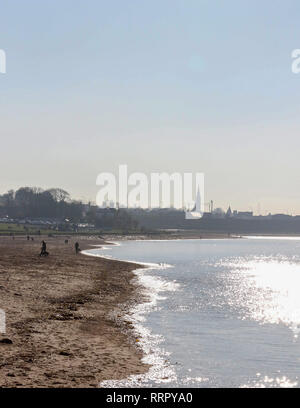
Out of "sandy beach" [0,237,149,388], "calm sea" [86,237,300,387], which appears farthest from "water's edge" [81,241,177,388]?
"sandy beach" [0,237,149,388]

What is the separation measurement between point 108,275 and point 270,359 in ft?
102

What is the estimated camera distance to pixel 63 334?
66.0 feet

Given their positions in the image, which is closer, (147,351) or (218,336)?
(147,351)

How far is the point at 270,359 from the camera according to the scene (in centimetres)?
1791

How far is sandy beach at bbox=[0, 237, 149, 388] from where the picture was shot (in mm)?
14578

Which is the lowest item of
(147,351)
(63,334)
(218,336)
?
(218,336)

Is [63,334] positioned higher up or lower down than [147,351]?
higher up

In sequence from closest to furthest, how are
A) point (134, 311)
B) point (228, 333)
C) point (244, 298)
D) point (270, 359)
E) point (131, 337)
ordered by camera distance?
point (270, 359) < point (131, 337) < point (228, 333) < point (134, 311) < point (244, 298)

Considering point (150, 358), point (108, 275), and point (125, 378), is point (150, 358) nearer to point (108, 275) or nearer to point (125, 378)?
point (125, 378)

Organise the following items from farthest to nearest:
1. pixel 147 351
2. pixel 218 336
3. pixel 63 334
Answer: pixel 218 336 < pixel 63 334 < pixel 147 351

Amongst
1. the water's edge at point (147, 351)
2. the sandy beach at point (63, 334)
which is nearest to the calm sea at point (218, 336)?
the water's edge at point (147, 351)

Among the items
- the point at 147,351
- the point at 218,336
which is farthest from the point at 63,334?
the point at 218,336

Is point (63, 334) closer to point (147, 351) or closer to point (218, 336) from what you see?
point (147, 351)
